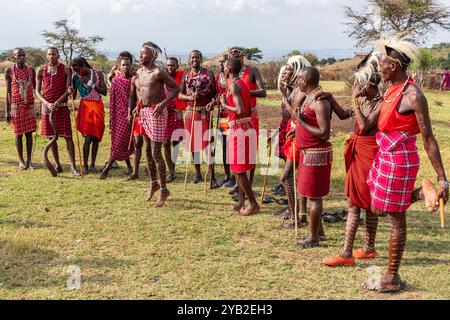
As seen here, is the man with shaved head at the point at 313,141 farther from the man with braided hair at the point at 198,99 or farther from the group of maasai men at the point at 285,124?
the man with braided hair at the point at 198,99

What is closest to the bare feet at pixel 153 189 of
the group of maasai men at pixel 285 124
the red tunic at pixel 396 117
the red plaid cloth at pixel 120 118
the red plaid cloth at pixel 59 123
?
the group of maasai men at pixel 285 124

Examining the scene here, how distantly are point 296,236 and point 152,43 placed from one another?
2957 millimetres

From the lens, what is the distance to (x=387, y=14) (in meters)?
31.9

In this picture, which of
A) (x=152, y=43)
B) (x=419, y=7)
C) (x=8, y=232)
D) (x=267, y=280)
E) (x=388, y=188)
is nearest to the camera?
(x=388, y=188)

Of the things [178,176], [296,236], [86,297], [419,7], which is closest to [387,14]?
[419,7]

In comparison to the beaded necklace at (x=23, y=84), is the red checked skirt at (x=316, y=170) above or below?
below

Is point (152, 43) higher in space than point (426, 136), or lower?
higher

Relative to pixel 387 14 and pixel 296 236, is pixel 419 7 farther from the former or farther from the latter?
pixel 296 236

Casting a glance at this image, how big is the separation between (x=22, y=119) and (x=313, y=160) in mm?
5506

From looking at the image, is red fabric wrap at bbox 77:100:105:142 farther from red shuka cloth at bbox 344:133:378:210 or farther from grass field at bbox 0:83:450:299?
red shuka cloth at bbox 344:133:378:210

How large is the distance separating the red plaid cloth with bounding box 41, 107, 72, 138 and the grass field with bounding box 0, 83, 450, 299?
1.07 m

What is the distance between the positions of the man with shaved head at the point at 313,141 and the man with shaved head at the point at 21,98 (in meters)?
5.16

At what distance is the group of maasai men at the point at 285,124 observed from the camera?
12.5 ft

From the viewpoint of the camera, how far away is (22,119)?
323 inches
